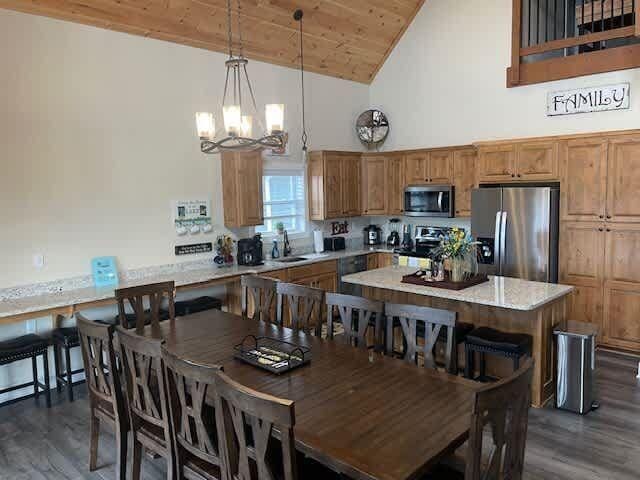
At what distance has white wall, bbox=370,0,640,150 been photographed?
5715 millimetres

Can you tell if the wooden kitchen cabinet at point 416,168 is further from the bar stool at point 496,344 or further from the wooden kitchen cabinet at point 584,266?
the bar stool at point 496,344

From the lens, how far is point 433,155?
6602mm

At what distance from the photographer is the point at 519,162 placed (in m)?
5.55

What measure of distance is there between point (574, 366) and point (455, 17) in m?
4.67

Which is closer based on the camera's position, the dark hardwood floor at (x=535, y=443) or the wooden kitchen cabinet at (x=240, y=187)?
the dark hardwood floor at (x=535, y=443)

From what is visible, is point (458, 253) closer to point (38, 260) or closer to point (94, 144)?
point (94, 144)

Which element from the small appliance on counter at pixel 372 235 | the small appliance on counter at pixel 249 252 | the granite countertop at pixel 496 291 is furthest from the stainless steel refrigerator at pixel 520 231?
the small appliance on counter at pixel 249 252

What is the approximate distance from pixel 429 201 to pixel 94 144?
4047 mm

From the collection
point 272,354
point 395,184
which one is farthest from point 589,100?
point 272,354

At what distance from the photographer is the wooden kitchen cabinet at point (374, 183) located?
7.07m

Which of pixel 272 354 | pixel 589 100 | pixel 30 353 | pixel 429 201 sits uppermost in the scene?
pixel 589 100

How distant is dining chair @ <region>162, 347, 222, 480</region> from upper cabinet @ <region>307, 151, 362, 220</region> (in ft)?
14.1

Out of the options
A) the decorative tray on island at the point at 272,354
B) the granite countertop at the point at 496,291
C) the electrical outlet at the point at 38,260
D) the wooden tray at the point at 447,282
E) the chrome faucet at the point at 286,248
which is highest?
the electrical outlet at the point at 38,260

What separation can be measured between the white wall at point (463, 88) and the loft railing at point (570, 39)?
0.12m
